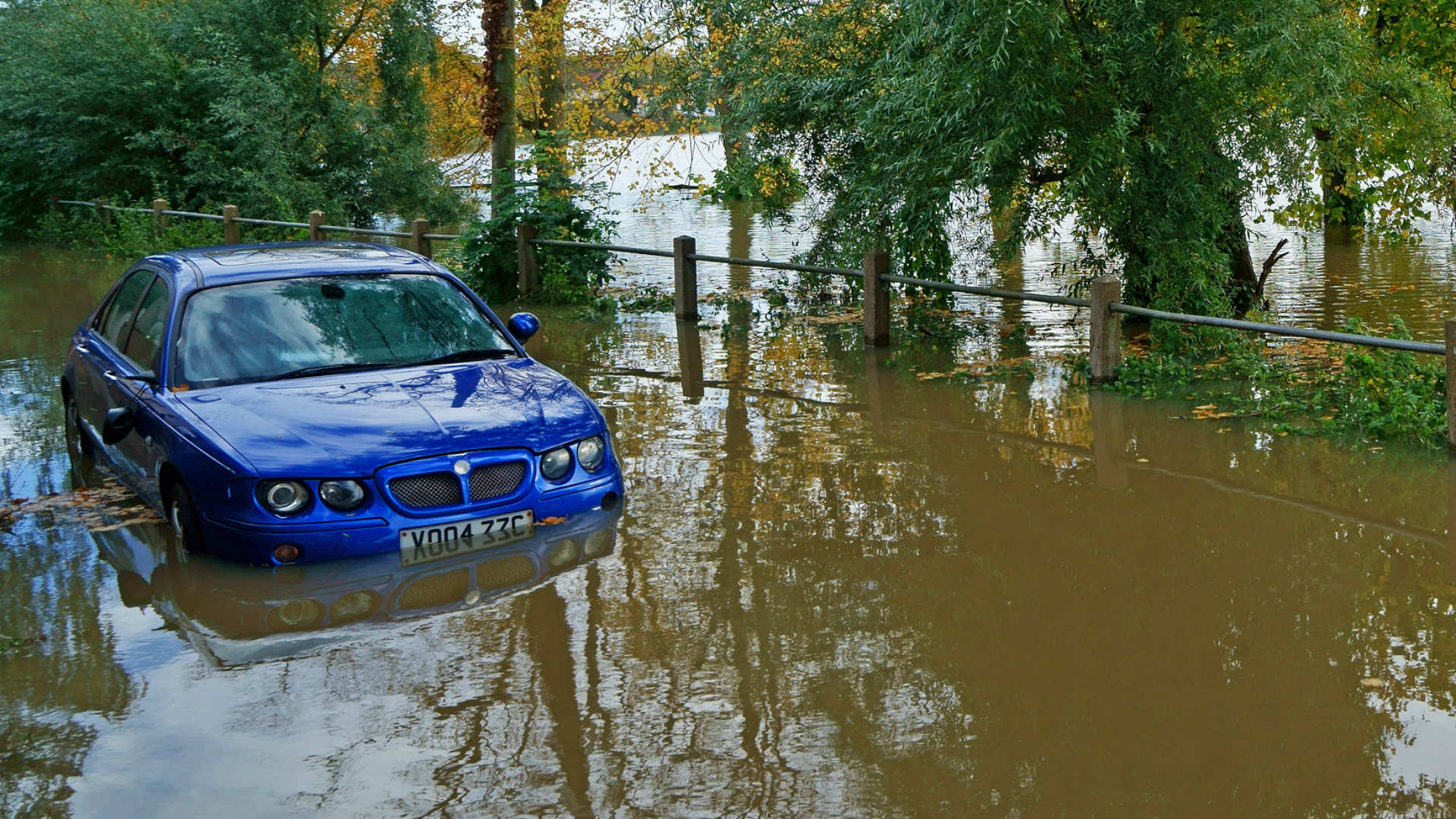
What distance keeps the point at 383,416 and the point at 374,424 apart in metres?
0.09

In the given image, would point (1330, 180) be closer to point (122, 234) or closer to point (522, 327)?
point (522, 327)

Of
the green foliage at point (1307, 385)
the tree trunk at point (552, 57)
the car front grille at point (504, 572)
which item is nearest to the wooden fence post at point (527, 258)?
the green foliage at point (1307, 385)

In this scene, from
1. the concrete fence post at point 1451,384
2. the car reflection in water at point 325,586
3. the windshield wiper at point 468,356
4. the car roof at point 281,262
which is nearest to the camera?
the car reflection in water at point 325,586

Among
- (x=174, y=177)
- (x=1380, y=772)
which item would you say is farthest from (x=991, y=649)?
(x=174, y=177)

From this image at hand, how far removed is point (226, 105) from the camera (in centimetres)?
2423

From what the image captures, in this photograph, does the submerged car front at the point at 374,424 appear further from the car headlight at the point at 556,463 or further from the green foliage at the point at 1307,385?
the green foliage at the point at 1307,385

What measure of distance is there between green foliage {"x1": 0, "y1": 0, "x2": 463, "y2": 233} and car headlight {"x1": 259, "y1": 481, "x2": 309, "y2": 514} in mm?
19139

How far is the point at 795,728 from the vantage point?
4.77 metres

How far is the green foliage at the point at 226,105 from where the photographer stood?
82.4 ft

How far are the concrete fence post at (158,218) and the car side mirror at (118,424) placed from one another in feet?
60.9

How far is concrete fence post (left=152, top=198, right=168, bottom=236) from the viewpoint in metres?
24.4

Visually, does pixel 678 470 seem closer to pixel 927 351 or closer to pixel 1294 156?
pixel 927 351

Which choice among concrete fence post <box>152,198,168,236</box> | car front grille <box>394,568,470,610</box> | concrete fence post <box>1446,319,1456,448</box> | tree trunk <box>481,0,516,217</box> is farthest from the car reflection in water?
concrete fence post <box>152,198,168,236</box>

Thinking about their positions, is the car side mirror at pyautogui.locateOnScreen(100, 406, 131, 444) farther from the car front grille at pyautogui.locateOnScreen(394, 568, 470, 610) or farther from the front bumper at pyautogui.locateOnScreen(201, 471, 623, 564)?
the car front grille at pyautogui.locateOnScreen(394, 568, 470, 610)
